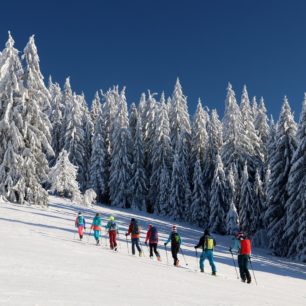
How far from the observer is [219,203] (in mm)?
50062

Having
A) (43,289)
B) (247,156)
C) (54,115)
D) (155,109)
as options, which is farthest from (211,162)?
(43,289)

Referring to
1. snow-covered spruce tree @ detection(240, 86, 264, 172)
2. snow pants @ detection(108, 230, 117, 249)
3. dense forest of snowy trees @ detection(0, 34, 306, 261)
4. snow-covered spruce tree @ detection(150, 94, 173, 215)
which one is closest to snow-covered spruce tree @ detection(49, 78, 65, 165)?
dense forest of snowy trees @ detection(0, 34, 306, 261)

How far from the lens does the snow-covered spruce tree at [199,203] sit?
5303 cm

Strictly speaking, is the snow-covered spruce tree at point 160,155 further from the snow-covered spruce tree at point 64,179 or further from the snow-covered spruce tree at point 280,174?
the snow-covered spruce tree at point 280,174

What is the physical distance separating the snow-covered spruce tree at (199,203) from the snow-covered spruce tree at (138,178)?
8.02 m

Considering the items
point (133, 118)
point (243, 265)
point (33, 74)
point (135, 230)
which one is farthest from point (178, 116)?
point (243, 265)

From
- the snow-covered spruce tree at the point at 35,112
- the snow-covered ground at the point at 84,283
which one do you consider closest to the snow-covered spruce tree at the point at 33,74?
the snow-covered spruce tree at the point at 35,112

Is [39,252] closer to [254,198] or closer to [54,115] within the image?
[254,198]

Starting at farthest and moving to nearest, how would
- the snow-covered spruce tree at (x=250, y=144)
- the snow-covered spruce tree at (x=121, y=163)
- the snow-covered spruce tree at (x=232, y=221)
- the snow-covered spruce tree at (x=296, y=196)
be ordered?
the snow-covered spruce tree at (x=121, y=163), the snow-covered spruce tree at (x=250, y=144), the snow-covered spruce tree at (x=232, y=221), the snow-covered spruce tree at (x=296, y=196)

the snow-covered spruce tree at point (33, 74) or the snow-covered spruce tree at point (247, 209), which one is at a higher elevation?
the snow-covered spruce tree at point (33, 74)

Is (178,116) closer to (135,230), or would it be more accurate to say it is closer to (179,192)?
(179,192)

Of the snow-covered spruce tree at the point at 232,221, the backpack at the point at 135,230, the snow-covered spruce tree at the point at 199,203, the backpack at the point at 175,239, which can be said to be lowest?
the backpack at the point at 175,239

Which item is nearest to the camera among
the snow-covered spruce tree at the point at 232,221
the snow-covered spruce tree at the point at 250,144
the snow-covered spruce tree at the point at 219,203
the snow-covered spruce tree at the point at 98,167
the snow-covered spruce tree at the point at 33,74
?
the snow-covered spruce tree at the point at 33,74

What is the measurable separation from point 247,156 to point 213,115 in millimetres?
8232
